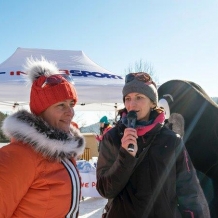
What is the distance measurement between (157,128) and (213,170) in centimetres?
50

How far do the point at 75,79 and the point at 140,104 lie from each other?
365 cm

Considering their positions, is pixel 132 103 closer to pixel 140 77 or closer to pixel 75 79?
pixel 140 77

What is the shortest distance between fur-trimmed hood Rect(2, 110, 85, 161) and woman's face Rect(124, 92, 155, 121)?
428 mm

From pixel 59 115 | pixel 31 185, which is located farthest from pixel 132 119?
pixel 31 185

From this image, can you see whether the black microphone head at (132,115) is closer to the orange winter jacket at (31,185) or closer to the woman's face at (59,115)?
the woman's face at (59,115)

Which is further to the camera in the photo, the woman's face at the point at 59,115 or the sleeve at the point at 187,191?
the sleeve at the point at 187,191

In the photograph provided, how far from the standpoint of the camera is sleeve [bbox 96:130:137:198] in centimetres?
160

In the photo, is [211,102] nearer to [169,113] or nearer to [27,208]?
[169,113]

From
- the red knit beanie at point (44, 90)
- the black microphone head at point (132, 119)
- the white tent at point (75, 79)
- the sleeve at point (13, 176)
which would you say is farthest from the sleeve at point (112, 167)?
the white tent at point (75, 79)

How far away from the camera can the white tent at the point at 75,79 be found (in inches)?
196

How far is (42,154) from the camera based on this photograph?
1.40 m

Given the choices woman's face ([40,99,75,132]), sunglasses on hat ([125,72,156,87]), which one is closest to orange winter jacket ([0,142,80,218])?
woman's face ([40,99,75,132])

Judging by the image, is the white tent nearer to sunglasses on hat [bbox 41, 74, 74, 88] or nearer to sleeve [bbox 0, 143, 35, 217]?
sunglasses on hat [bbox 41, 74, 74, 88]

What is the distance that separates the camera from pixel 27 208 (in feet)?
4.43
